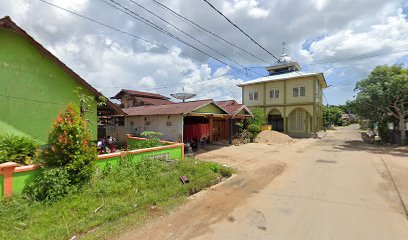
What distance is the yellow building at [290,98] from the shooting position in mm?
26719

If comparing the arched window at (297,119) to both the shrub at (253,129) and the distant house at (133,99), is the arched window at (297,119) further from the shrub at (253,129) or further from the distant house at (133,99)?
the distant house at (133,99)

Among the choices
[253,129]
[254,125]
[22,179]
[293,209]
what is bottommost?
[293,209]

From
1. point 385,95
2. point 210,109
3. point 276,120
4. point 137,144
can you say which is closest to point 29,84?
point 137,144

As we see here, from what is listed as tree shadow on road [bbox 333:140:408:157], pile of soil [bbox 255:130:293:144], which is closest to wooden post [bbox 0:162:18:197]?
pile of soil [bbox 255:130:293:144]

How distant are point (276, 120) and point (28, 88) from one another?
28421 millimetres

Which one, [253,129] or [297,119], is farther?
[297,119]

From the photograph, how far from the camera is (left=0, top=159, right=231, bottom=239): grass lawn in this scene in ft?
14.9

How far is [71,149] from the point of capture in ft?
20.0

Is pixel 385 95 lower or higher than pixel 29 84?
higher

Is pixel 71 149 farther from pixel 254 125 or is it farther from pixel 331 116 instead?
pixel 331 116

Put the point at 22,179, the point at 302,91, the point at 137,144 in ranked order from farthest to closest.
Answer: the point at 302,91 → the point at 137,144 → the point at 22,179

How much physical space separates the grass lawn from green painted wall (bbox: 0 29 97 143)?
11.4 feet

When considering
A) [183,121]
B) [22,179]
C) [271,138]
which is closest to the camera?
[22,179]

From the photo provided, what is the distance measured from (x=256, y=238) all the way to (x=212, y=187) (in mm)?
3478
